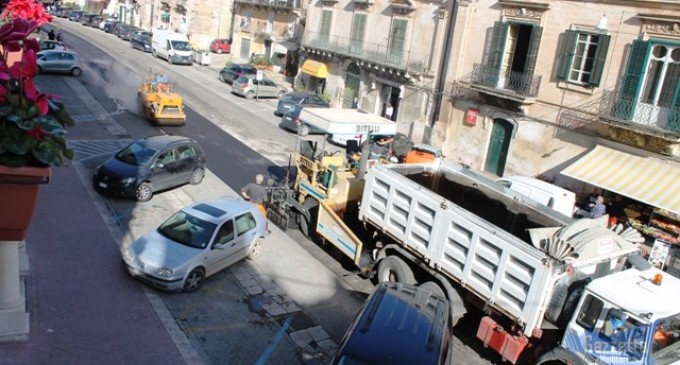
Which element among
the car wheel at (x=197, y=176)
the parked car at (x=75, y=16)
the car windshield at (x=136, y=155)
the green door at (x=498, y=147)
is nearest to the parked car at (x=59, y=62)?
the car wheel at (x=197, y=176)

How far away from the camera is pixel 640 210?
63.9 feet

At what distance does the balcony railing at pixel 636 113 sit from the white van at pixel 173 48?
32.8 m

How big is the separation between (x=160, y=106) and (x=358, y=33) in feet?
47.9

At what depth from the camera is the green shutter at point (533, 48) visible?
76.9 ft

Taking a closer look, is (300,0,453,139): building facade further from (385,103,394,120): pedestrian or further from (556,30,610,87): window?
(556,30,610,87): window

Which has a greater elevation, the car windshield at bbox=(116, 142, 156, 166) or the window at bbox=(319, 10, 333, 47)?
the window at bbox=(319, 10, 333, 47)

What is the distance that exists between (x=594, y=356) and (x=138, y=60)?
134ft

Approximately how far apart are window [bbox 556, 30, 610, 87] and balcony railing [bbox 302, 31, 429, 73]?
8.01 metres

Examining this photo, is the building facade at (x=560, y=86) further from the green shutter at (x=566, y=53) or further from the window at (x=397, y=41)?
the window at (x=397, y=41)

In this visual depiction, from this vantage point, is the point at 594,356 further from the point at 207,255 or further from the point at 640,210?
the point at 640,210

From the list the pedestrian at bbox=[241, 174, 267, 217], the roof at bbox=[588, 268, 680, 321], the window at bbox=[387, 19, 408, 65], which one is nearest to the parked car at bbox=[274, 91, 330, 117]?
the window at bbox=[387, 19, 408, 65]

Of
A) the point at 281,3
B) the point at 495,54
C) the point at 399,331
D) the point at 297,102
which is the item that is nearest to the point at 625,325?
the point at 399,331

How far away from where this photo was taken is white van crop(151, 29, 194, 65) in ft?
147

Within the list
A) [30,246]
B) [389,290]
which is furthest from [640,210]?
[30,246]
